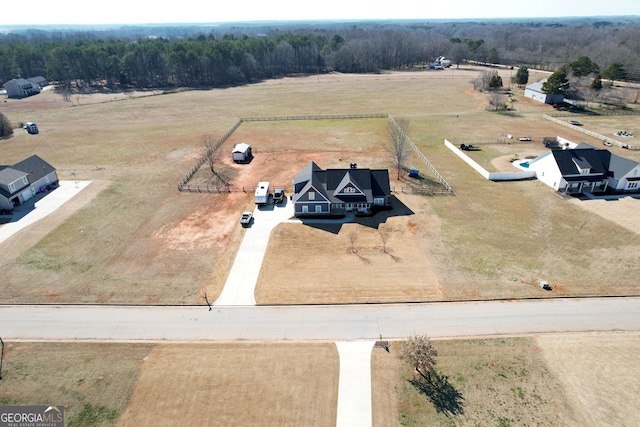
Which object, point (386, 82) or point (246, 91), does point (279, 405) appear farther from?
point (386, 82)

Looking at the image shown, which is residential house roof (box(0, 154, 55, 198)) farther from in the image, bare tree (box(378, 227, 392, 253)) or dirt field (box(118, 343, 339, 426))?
bare tree (box(378, 227, 392, 253))

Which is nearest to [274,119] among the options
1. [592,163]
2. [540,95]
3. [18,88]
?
[592,163]

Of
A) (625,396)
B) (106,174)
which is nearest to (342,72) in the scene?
(106,174)

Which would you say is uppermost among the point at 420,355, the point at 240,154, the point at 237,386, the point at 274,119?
the point at 274,119

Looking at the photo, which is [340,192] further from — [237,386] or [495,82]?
[495,82]

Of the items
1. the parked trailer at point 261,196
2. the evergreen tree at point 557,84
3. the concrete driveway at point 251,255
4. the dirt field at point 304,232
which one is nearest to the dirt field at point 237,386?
the concrete driveway at point 251,255
